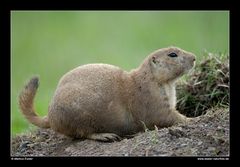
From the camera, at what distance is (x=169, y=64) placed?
29.8 ft

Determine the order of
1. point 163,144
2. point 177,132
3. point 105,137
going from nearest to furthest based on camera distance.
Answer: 1. point 163,144
2. point 177,132
3. point 105,137

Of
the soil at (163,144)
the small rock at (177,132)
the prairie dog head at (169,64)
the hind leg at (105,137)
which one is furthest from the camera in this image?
the prairie dog head at (169,64)

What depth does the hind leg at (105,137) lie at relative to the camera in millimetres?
8266

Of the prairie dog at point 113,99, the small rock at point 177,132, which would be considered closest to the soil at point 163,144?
the small rock at point 177,132

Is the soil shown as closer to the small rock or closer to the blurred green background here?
the small rock

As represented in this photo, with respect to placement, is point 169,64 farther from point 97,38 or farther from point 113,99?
point 97,38

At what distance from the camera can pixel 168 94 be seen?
8.95 meters

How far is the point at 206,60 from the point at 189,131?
8.19 ft

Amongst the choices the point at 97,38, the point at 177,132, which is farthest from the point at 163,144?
the point at 97,38

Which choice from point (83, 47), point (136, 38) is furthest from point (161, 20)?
point (83, 47)

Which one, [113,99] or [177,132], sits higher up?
[113,99]

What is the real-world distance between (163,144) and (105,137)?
1.15 meters

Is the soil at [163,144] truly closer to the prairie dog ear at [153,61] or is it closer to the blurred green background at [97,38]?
the prairie dog ear at [153,61]
